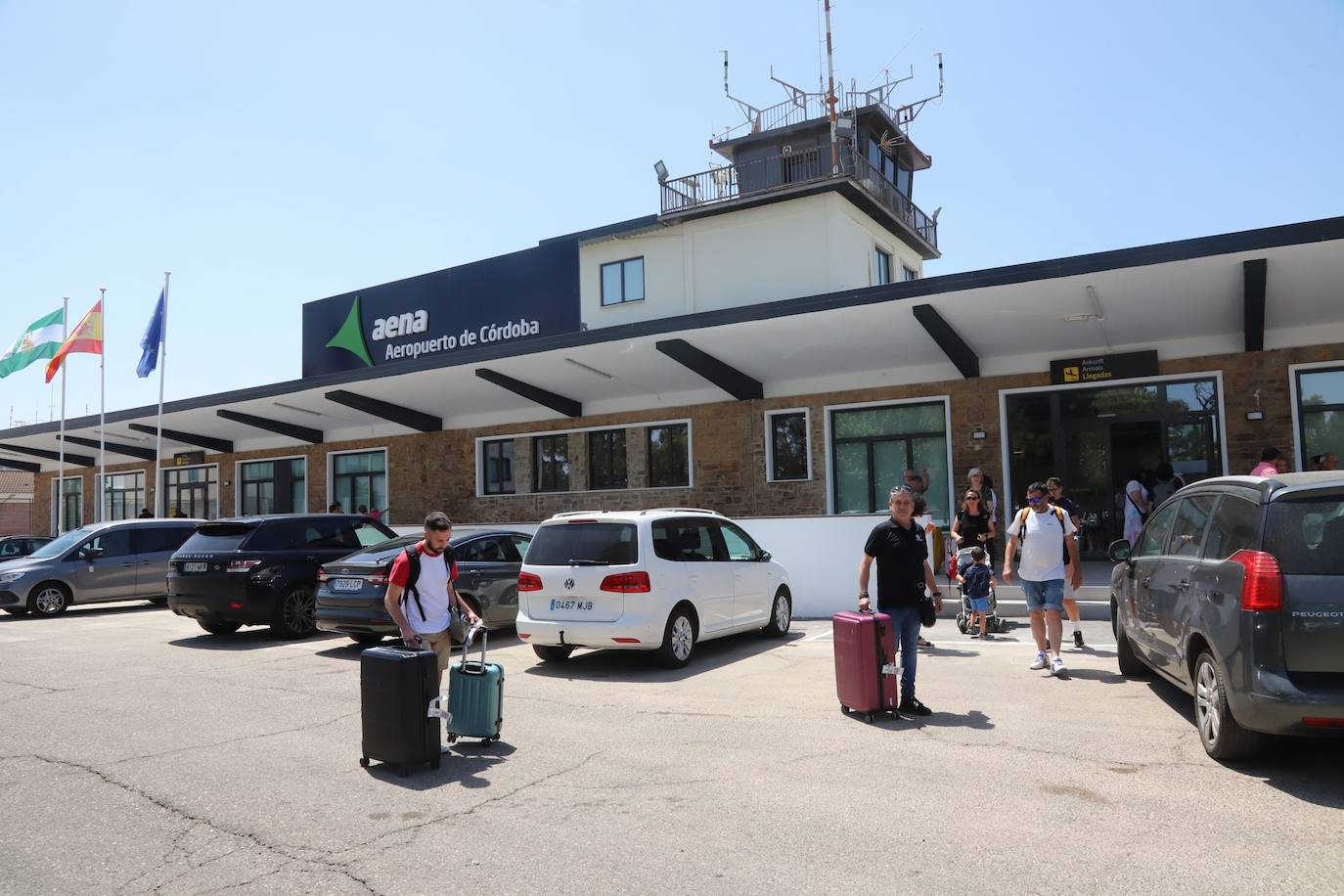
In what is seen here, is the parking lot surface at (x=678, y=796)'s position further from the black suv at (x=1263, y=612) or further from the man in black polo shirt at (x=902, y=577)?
the man in black polo shirt at (x=902, y=577)

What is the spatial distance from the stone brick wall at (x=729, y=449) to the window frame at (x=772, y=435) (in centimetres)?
9

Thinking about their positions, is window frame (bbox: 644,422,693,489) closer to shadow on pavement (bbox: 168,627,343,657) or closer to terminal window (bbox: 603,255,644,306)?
terminal window (bbox: 603,255,644,306)

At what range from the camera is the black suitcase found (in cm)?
580

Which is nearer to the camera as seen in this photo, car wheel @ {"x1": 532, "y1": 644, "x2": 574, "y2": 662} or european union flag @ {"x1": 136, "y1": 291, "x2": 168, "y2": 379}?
car wheel @ {"x1": 532, "y1": 644, "x2": 574, "y2": 662}

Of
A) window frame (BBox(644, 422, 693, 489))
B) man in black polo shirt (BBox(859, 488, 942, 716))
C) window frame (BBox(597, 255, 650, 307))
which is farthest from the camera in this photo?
window frame (BBox(597, 255, 650, 307))

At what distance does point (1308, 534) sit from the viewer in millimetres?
5188

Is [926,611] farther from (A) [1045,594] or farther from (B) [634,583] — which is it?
(B) [634,583]

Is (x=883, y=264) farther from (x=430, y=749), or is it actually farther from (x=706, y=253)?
(x=430, y=749)

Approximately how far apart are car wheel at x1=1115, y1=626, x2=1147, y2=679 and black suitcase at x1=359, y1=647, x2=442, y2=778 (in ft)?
19.0

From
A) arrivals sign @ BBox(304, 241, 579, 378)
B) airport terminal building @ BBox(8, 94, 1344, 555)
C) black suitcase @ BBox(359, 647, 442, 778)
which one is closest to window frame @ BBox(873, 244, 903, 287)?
airport terminal building @ BBox(8, 94, 1344, 555)

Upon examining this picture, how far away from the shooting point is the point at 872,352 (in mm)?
A: 17422

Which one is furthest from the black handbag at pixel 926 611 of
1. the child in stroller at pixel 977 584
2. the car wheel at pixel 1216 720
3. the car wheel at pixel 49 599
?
the car wheel at pixel 49 599

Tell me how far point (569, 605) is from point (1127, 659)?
5165 mm

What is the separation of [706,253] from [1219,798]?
19.9 metres
